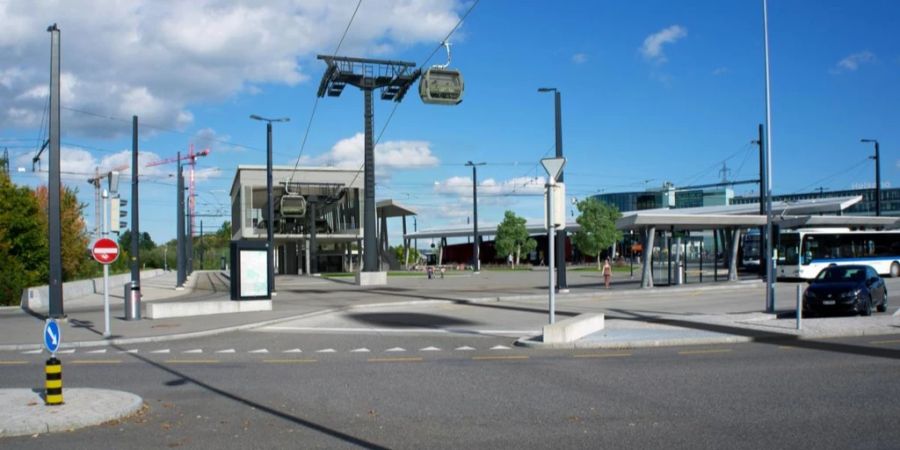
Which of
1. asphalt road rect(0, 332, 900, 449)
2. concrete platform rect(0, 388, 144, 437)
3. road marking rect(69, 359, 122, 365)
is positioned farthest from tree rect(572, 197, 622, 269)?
concrete platform rect(0, 388, 144, 437)

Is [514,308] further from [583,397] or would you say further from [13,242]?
[13,242]

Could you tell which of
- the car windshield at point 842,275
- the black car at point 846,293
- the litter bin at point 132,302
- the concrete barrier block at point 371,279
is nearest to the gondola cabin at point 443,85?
the litter bin at point 132,302

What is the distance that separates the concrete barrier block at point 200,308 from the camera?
2384cm

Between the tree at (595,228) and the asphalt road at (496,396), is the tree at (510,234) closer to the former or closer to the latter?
the tree at (595,228)

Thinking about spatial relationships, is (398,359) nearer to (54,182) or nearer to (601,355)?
(601,355)

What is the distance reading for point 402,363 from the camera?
1406cm

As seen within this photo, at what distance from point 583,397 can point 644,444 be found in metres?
2.66

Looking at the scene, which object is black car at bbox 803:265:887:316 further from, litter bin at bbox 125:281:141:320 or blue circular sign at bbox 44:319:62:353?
blue circular sign at bbox 44:319:62:353

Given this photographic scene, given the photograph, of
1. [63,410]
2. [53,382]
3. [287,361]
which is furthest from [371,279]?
[63,410]

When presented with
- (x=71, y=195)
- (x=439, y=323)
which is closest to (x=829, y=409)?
(x=439, y=323)

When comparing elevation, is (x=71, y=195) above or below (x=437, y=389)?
above

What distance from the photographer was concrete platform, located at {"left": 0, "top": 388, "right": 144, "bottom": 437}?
27.5ft

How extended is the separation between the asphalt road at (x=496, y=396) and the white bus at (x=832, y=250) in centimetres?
2807

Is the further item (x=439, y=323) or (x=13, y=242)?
(x=13, y=242)
